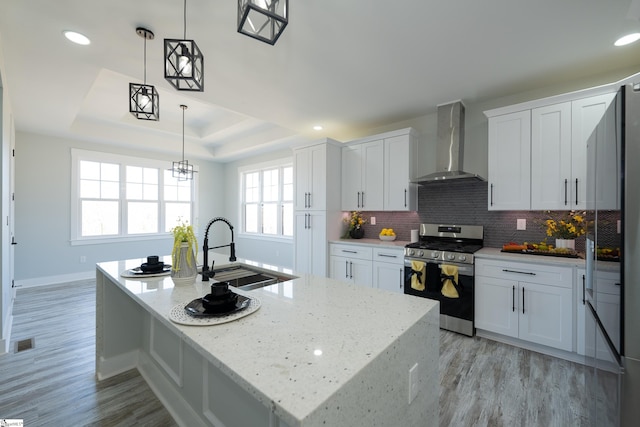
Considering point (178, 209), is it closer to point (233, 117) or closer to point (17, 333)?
point (233, 117)

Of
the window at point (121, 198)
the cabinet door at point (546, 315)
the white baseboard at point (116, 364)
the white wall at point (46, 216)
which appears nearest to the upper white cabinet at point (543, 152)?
the cabinet door at point (546, 315)

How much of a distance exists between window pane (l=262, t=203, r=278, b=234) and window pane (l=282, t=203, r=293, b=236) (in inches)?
8.5

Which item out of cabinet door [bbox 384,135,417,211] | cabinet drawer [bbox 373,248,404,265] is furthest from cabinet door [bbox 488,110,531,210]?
cabinet drawer [bbox 373,248,404,265]

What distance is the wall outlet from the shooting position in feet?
3.39

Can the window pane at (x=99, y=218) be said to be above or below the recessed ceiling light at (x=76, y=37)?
below

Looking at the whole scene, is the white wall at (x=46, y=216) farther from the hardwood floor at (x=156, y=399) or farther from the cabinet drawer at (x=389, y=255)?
the cabinet drawer at (x=389, y=255)

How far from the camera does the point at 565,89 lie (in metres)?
2.90

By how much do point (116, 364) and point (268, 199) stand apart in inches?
177

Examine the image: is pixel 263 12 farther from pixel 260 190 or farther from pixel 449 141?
pixel 260 190

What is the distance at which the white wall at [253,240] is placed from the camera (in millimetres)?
5992

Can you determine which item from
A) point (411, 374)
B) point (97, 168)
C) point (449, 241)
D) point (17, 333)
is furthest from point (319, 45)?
point (97, 168)

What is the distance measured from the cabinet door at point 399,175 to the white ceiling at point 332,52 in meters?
0.45

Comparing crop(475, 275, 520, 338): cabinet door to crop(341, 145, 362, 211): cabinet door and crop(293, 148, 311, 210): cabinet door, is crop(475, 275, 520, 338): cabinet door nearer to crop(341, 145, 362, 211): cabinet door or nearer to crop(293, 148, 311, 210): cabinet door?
crop(341, 145, 362, 211): cabinet door

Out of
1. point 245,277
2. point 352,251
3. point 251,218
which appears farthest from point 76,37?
point 251,218
